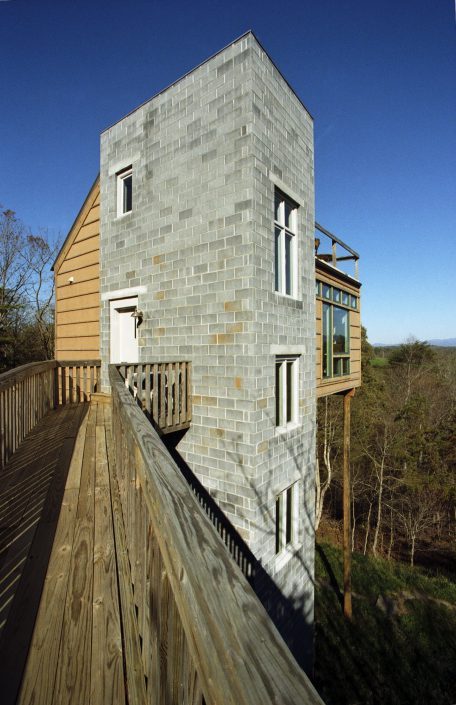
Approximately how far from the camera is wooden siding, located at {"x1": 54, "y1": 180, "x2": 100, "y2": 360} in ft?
26.7

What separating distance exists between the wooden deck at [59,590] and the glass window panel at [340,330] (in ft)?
20.8

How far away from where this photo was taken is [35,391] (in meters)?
6.23

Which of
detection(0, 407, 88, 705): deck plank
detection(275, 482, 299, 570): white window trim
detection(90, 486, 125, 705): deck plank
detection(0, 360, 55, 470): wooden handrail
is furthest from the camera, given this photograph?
detection(275, 482, 299, 570): white window trim

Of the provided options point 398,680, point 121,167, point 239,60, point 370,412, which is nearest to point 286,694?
point 239,60

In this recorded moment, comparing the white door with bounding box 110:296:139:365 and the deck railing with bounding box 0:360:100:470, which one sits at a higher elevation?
the white door with bounding box 110:296:139:365

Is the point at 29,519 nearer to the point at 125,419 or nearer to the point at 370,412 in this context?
the point at 125,419

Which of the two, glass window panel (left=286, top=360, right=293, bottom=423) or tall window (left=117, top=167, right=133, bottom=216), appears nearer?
glass window panel (left=286, top=360, right=293, bottom=423)

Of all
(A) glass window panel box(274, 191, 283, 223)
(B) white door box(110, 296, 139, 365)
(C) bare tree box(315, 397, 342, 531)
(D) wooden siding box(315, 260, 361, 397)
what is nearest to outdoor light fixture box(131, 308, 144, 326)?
(B) white door box(110, 296, 139, 365)

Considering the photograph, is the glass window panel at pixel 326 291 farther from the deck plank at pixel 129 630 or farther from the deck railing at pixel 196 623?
the deck railing at pixel 196 623

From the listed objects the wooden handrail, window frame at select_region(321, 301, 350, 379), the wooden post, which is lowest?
the wooden post

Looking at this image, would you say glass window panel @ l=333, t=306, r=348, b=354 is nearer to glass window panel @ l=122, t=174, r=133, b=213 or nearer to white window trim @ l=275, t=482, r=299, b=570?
white window trim @ l=275, t=482, r=299, b=570

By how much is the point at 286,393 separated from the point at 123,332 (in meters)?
3.91

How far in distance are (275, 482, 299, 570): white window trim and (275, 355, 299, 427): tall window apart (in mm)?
1248

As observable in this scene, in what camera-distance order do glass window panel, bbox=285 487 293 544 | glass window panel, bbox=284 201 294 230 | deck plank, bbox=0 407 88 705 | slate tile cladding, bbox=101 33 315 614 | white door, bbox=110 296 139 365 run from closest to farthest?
deck plank, bbox=0 407 88 705 < slate tile cladding, bbox=101 33 315 614 < glass window panel, bbox=285 487 293 544 < glass window panel, bbox=284 201 294 230 < white door, bbox=110 296 139 365
